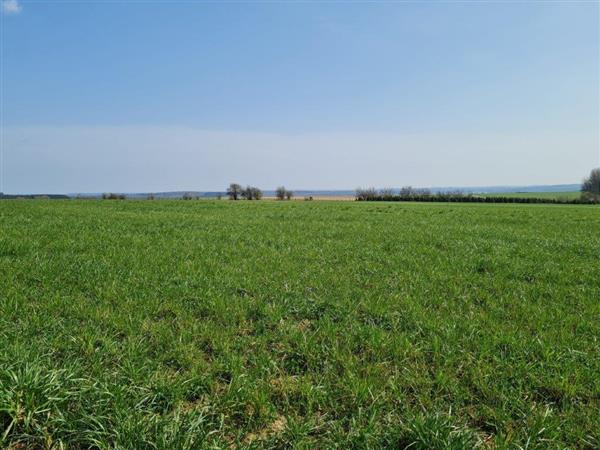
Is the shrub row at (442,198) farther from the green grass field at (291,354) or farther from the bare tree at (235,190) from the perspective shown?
the green grass field at (291,354)

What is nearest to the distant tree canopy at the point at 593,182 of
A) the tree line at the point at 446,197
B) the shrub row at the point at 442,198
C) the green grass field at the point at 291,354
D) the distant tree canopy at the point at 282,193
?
the tree line at the point at 446,197

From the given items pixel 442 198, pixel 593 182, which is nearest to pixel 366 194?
pixel 442 198

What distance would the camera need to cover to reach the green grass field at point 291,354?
9.93 feet

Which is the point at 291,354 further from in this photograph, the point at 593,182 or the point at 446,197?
the point at 593,182

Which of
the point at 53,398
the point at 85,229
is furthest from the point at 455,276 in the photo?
the point at 85,229

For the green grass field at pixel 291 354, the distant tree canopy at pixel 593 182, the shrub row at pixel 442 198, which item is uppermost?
the distant tree canopy at pixel 593 182

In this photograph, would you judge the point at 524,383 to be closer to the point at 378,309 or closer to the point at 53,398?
the point at 378,309

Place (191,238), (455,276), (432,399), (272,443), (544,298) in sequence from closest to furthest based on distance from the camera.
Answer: (272,443) → (432,399) → (544,298) → (455,276) → (191,238)

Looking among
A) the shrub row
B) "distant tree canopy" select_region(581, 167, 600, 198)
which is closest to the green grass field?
the shrub row

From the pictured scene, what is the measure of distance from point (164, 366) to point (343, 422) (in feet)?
6.74

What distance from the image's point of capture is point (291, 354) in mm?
4453

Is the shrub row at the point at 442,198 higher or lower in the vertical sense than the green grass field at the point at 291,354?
higher

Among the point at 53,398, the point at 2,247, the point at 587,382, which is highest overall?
the point at 2,247

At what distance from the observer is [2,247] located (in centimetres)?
896
